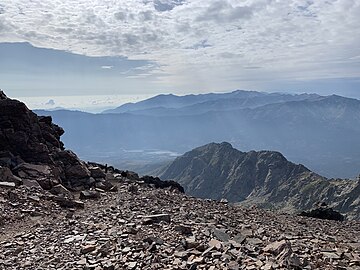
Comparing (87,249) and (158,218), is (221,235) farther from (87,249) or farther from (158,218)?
(87,249)

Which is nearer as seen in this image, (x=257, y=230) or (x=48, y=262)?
(x=48, y=262)

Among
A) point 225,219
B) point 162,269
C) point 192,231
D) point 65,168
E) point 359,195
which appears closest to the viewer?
point 162,269

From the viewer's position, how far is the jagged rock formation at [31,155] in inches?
1169

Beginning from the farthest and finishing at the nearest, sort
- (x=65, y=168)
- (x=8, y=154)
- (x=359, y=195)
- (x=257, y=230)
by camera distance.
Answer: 1. (x=359, y=195)
2. (x=65, y=168)
3. (x=8, y=154)
4. (x=257, y=230)

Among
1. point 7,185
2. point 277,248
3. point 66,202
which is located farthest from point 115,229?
point 7,185

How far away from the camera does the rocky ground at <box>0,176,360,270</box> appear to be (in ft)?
47.7

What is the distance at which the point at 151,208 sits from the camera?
24047 mm

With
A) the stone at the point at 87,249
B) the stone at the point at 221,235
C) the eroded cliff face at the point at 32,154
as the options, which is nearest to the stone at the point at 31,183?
the eroded cliff face at the point at 32,154

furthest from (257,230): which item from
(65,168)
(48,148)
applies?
(48,148)

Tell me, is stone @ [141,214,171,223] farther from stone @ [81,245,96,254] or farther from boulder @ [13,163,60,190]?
boulder @ [13,163,60,190]

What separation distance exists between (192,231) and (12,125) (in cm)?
2359

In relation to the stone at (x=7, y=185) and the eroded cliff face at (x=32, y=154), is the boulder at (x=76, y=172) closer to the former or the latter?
the eroded cliff face at (x=32, y=154)

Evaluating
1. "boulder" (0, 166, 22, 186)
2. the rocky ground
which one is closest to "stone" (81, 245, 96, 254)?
the rocky ground

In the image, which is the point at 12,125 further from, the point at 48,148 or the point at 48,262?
the point at 48,262
